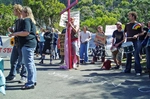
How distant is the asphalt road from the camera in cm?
642

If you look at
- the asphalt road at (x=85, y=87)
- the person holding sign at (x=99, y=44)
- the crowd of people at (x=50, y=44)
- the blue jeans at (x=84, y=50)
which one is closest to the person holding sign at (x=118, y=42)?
the crowd of people at (x=50, y=44)

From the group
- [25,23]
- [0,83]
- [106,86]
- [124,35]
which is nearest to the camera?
[0,83]

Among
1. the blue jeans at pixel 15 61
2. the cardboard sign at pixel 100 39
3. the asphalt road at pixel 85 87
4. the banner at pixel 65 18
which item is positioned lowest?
the asphalt road at pixel 85 87

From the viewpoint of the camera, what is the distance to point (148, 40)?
865cm

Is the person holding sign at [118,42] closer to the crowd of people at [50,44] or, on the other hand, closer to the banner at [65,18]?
the crowd of people at [50,44]

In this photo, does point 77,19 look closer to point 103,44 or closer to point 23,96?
point 103,44

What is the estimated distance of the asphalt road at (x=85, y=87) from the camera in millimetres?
6422

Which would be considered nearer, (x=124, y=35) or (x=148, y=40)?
(x=148, y=40)

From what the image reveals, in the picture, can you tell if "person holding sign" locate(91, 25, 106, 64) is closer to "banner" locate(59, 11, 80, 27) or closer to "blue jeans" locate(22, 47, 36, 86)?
"banner" locate(59, 11, 80, 27)

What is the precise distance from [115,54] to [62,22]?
93.1 inches

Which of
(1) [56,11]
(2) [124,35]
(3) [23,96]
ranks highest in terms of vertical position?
(1) [56,11]

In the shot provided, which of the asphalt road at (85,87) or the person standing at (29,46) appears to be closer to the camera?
the asphalt road at (85,87)

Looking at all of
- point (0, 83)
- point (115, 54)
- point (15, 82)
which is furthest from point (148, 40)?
point (0, 83)

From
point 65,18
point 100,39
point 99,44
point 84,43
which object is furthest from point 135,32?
point 99,44
